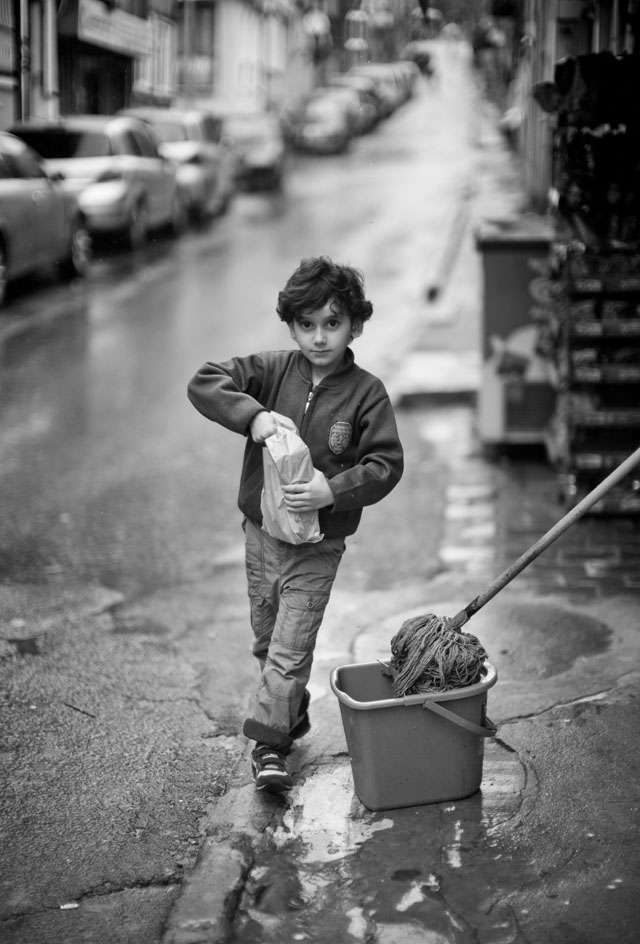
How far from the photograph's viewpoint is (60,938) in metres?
3.04

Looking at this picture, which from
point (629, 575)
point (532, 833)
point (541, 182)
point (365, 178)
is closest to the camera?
point (532, 833)

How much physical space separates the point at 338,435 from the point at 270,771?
1046 mm

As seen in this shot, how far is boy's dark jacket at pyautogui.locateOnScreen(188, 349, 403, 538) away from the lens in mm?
3648

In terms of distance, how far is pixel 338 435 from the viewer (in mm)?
3775

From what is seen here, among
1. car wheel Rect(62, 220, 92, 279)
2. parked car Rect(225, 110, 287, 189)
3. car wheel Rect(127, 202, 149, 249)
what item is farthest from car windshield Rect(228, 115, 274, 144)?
car wheel Rect(62, 220, 92, 279)

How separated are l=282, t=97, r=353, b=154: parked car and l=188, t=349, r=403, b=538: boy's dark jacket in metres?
34.2

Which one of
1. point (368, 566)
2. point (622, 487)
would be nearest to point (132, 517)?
point (368, 566)

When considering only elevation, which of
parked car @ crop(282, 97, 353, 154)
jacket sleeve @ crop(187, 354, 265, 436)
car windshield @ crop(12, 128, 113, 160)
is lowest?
jacket sleeve @ crop(187, 354, 265, 436)

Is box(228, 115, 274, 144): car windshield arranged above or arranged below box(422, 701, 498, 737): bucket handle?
above

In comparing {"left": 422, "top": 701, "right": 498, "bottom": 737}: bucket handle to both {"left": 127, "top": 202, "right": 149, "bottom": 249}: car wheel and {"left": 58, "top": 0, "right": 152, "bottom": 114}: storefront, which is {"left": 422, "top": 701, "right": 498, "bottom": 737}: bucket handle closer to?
{"left": 58, "top": 0, "right": 152, "bottom": 114}: storefront

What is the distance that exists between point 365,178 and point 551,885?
28993mm

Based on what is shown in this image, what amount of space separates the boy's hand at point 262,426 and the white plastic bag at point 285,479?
17mm

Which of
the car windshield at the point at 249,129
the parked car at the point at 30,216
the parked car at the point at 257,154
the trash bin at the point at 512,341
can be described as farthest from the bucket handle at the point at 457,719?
the car windshield at the point at 249,129

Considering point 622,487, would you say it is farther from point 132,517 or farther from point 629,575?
point 132,517
